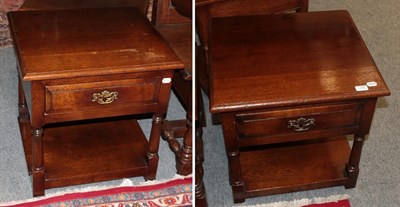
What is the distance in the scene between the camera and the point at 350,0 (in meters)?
1.77

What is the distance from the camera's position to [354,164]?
4.42 ft

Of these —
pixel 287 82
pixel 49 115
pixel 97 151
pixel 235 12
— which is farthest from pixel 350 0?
pixel 49 115

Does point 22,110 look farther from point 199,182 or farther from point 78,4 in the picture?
point 199,182

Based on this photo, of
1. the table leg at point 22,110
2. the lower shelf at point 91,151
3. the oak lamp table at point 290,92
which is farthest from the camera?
the table leg at point 22,110

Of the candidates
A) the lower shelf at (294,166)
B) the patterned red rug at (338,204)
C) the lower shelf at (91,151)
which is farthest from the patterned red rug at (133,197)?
the patterned red rug at (338,204)

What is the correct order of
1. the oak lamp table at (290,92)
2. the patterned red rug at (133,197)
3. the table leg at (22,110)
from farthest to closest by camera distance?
the table leg at (22,110)
the oak lamp table at (290,92)
the patterned red rug at (133,197)

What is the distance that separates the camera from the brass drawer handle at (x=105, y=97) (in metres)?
1.14

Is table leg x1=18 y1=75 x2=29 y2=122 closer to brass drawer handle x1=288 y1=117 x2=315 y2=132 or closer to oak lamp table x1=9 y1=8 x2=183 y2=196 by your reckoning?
oak lamp table x1=9 y1=8 x2=183 y2=196

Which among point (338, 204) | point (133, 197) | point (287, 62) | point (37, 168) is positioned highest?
point (287, 62)

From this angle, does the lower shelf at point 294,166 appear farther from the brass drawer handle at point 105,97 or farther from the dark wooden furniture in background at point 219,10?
the brass drawer handle at point 105,97

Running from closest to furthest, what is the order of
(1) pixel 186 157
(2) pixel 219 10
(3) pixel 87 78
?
(1) pixel 186 157
(3) pixel 87 78
(2) pixel 219 10

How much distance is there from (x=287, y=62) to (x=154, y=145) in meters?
0.32

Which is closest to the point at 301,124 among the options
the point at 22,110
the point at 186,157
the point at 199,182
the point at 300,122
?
the point at 300,122

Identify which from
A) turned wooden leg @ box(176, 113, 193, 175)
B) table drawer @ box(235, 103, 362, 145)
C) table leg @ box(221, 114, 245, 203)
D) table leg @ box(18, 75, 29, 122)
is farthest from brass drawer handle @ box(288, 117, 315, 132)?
table leg @ box(18, 75, 29, 122)
